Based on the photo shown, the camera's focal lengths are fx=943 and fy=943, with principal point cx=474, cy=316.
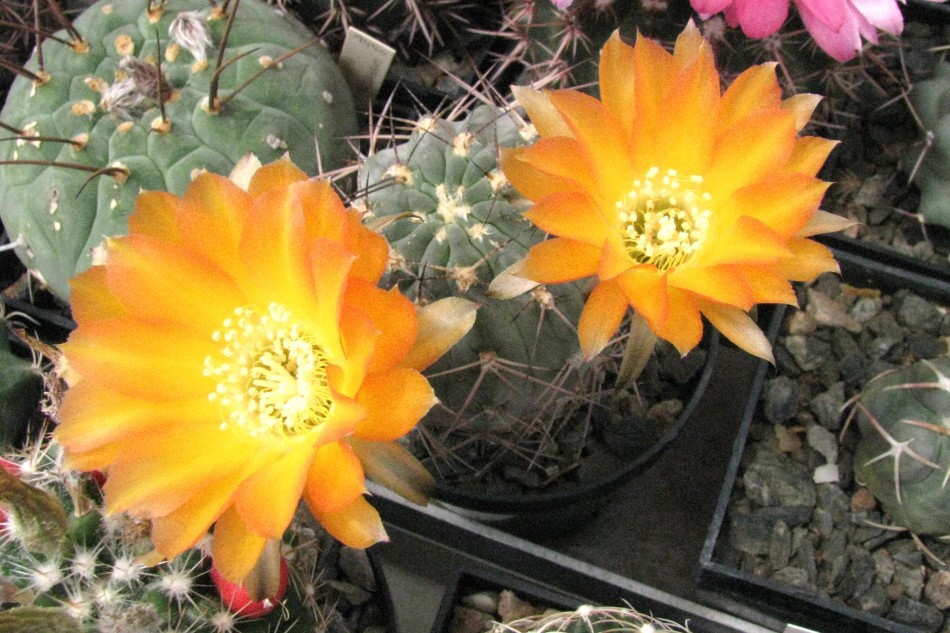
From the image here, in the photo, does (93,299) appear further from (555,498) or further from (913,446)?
(913,446)

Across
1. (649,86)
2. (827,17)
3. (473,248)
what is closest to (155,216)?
(473,248)

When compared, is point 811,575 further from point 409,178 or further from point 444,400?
point 409,178

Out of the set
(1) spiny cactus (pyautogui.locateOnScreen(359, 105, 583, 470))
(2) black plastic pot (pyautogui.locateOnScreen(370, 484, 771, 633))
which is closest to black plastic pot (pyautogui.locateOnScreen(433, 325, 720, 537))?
(2) black plastic pot (pyautogui.locateOnScreen(370, 484, 771, 633))

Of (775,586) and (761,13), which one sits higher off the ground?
(761,13)

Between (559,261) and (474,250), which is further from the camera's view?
(474,250)

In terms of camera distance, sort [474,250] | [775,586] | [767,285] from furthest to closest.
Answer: [775,586] < [474,250] < [767,285]

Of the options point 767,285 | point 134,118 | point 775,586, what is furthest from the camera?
point 775,586

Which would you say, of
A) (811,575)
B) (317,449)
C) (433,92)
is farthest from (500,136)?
(811,575)

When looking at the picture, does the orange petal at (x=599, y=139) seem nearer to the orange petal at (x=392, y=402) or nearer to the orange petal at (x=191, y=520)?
the orange petal at (x=392, y=402)

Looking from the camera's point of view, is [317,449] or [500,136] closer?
[317,449]
